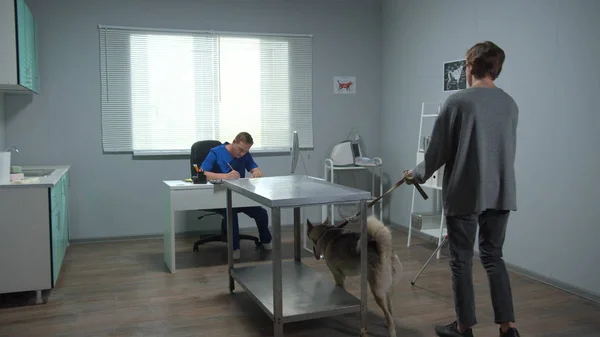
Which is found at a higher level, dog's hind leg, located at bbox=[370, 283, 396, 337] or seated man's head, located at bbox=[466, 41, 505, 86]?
seated man's head, located at bbox=[466, 41, 505, 86]

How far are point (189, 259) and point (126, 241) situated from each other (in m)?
1.14

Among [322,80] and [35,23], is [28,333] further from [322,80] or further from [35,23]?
[322,80]

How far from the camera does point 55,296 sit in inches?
142

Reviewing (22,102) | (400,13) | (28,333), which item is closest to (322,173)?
(400,13)

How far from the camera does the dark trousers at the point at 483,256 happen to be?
2.56 meters

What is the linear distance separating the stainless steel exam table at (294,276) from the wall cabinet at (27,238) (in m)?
1.24

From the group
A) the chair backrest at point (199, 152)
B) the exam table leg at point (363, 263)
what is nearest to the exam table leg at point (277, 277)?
the exam table leg at point (363, 263)

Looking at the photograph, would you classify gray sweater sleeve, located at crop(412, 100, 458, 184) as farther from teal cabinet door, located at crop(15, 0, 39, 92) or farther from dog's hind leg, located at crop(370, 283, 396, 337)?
teal cabinet door, located at crop(15, 0, 39, 92)

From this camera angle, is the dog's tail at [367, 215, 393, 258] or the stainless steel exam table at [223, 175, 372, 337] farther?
the dog's tail at [367, 215, 393, 258]

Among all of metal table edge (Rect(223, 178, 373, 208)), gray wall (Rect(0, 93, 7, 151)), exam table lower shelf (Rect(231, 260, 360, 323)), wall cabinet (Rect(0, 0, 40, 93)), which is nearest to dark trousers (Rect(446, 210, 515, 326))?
metal table edge (Rect(223, 178, 373, 208))

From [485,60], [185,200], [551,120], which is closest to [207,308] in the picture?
[185,200]

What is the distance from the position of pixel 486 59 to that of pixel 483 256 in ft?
3.22

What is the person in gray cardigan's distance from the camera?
8.04ft

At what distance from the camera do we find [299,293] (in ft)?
10.1
